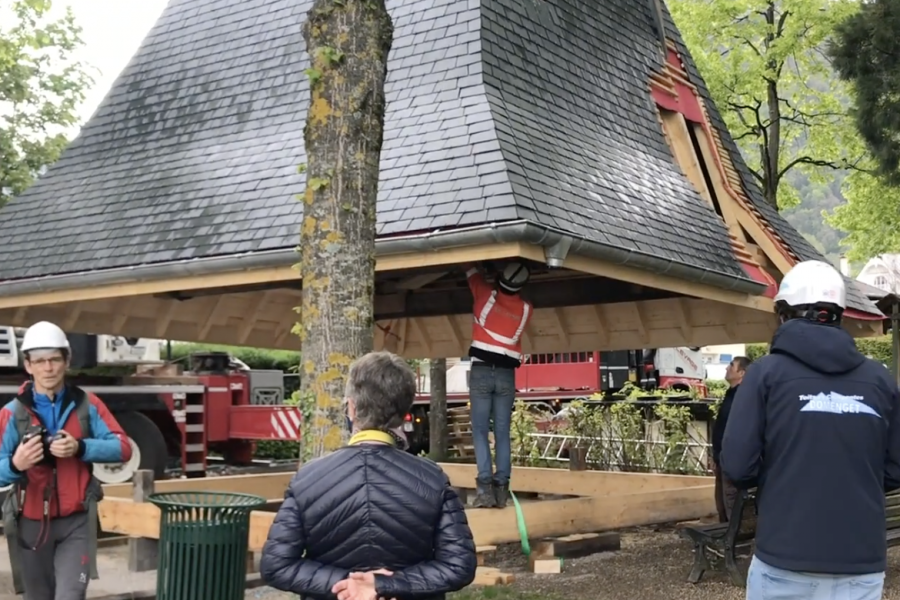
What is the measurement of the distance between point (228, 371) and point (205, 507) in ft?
35.0

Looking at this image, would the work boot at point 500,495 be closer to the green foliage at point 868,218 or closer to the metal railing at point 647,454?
the metal railing at point 647,454

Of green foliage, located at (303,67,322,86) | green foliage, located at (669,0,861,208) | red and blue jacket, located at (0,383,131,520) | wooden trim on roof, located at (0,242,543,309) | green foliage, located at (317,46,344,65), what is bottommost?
red and blue jacket, located at (0,383,131,520)

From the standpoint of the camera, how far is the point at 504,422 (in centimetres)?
782

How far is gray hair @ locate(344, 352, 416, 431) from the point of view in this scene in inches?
125

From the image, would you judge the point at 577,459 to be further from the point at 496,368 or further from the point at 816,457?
the point at 816,457

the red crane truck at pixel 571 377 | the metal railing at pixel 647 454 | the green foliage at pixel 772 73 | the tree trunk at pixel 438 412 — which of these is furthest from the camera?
the red crane truck at pixel 571 377

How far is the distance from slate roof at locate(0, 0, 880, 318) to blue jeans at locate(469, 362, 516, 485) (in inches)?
45.0

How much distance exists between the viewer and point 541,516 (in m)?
8.16

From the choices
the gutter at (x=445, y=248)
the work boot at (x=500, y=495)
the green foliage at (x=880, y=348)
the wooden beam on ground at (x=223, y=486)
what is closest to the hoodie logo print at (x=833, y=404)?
the gutter at (x=445, y=248)

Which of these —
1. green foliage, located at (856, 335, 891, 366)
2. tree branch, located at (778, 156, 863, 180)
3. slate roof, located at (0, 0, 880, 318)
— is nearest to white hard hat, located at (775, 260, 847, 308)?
slate roof, located at (0, 0, 880, 318)

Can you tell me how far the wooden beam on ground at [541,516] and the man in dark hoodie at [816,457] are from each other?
4.11 meters

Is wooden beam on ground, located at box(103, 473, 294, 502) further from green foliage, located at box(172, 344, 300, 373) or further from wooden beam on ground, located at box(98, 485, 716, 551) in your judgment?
green foliage, located at box(172, 344, 300, 373)

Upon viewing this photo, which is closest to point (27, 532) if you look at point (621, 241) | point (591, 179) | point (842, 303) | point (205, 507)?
point (205, 507)

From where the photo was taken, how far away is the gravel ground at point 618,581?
25.2ft
